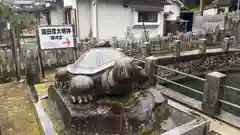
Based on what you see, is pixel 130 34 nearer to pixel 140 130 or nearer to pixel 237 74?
pixel 237 74

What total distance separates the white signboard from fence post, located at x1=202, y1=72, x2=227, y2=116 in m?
4.29

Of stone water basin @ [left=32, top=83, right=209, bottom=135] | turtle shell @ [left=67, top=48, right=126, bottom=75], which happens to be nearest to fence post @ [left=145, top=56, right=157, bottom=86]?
stone water basin @ [left=32, top=83, right=209, bottom=135]

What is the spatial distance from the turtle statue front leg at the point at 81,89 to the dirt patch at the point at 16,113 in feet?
3.93

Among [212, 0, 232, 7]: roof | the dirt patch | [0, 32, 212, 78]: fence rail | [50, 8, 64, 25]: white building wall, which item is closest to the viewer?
the dirt patch

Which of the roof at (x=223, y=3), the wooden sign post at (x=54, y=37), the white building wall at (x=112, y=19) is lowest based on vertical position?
the wooden sign post at (x=54, y=37)

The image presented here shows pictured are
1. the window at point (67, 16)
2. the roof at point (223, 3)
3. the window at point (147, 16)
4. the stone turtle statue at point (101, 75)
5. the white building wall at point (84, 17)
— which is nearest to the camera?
the stone turtle statue at point (101, 75)

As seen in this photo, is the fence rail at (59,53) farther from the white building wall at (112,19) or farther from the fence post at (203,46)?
the white building wall at (112,19)

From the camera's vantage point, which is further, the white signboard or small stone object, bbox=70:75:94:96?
the white signboard

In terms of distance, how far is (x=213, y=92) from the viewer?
3.88m

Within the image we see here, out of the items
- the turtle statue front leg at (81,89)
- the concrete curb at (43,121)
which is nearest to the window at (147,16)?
the concrete curb at (43,121)

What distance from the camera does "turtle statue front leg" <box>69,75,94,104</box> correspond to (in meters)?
2.72

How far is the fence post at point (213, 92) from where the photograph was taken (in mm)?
3763

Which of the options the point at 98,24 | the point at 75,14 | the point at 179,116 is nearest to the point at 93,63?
the point at 179,116

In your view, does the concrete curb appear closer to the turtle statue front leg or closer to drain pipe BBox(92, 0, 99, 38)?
the turtle statue front leg
